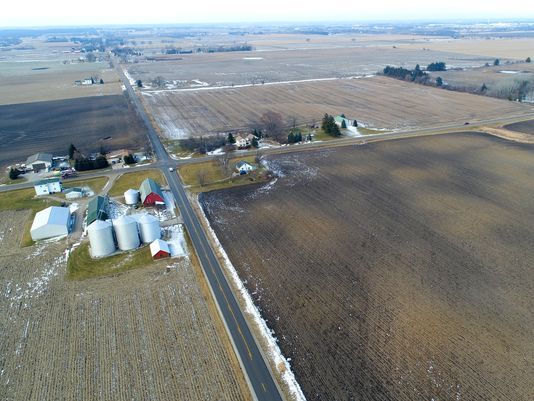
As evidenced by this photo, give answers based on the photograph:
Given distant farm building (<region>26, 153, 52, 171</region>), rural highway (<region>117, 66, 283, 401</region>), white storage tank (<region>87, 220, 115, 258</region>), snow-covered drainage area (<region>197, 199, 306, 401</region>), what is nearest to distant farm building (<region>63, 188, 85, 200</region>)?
rural highway (<region>117, 66, 283, 401</region>)

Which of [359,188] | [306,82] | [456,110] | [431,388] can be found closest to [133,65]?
[306,82]

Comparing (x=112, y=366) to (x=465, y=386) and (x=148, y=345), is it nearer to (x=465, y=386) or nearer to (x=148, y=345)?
(x=148, y=345)

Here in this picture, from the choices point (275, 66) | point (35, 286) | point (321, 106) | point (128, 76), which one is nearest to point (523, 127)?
point (321, 106)

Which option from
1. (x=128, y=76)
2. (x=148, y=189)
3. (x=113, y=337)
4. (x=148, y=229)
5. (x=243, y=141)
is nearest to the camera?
(x=113, y=337)

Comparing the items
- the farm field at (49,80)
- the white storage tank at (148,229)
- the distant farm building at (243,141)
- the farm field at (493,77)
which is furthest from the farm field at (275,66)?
the white storage tank at (148,229)

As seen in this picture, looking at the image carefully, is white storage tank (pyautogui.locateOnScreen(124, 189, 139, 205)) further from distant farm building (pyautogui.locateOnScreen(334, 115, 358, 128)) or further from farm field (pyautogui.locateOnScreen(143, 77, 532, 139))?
distant farm building (pyautogui.locateOnScreen(334, 115, 358, 128))

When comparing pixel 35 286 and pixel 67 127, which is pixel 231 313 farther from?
pixel 67 127
